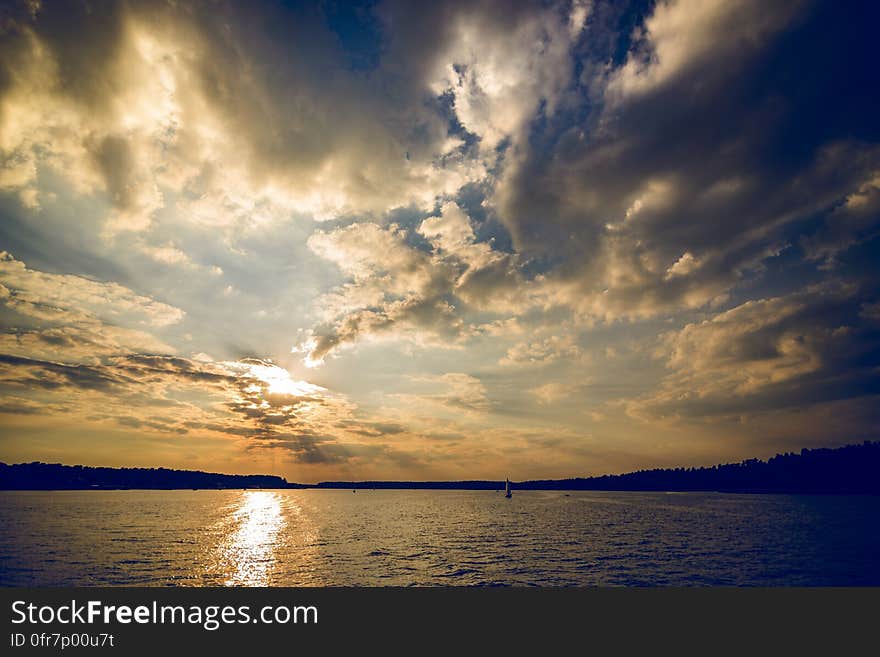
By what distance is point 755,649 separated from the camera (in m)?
22.0

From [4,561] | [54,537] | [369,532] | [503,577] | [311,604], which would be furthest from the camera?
[369,532]

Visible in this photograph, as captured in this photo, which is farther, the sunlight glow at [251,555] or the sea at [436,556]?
the sunlight glow at [251,555]

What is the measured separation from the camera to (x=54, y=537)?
263 feet

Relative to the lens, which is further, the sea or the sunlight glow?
the sunlight glow

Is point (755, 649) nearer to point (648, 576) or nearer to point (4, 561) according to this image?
point (648, 576)

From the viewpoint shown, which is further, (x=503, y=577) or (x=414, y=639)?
(x=503, y=577)

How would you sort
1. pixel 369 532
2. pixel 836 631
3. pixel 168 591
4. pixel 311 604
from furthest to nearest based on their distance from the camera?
pixel 369 532, pixel 168 591, pixel 311 604, pixel 836 631

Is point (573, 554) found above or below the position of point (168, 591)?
below

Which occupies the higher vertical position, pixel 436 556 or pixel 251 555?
pixel 436 556

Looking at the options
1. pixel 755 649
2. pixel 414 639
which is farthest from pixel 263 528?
pixel 755 649

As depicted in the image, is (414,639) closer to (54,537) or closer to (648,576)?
(648,576)

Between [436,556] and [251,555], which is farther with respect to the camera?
[251,555]

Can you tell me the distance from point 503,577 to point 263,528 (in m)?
85.1

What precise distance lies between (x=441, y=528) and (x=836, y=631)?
3675 inches
